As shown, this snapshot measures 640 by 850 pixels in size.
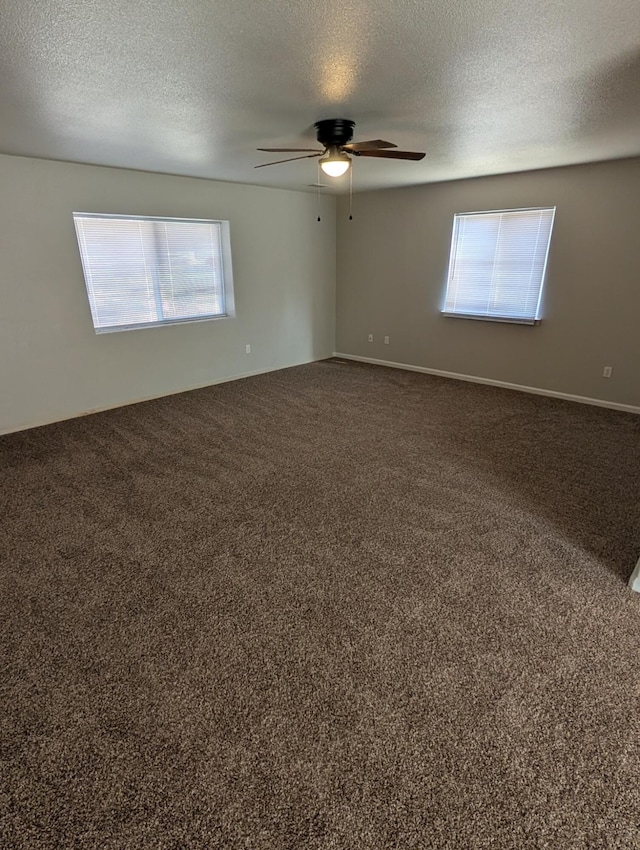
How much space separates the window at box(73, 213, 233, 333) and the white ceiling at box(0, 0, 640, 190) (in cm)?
93

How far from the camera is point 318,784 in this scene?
131 cm

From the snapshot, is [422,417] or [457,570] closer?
[457,570]

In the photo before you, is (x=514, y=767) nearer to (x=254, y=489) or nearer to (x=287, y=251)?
(x=254, y=489)

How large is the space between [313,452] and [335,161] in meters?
2.11

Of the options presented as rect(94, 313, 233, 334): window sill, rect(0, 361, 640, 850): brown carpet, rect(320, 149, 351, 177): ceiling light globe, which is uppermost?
rect(320, 149, 351, 177): ceiling light globe

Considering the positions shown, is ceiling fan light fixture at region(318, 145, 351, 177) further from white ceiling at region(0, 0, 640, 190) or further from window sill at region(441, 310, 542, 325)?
window sill at region(441, 310, 542, 325)

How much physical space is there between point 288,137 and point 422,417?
104 inches

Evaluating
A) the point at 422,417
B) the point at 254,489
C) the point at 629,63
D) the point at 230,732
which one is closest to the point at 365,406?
the point at 422,417

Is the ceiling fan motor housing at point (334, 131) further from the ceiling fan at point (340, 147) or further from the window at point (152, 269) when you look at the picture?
the window at point (152, 269)

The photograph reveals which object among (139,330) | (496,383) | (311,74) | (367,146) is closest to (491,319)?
(496,383)

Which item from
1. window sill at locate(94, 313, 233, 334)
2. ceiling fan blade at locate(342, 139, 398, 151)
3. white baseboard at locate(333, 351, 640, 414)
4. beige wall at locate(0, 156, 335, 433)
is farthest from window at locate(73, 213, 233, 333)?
ceiling fan blade at locate(342, 139, 398, 151)

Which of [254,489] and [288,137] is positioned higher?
[288,137]

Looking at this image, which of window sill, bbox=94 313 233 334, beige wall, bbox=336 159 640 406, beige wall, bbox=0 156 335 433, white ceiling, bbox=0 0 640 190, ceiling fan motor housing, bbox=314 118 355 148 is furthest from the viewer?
window sill, bbox=94 313 233 334

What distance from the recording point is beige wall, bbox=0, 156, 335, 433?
3.77 meters
